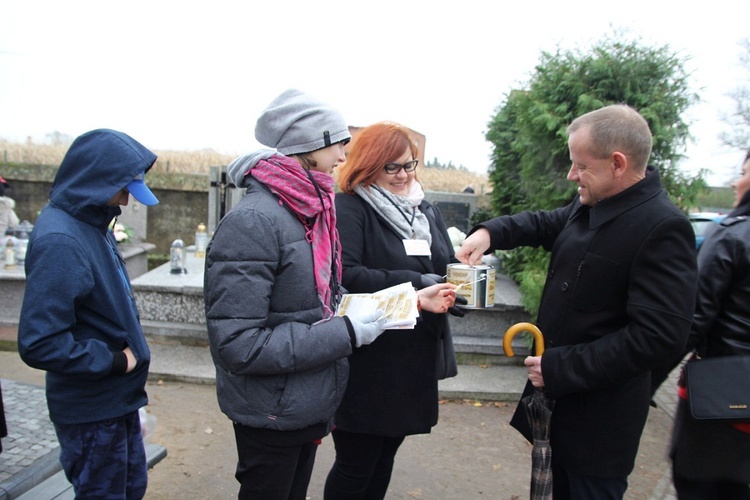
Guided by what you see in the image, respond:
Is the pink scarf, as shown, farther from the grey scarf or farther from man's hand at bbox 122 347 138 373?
man's hand at bbox 122 347 138 373

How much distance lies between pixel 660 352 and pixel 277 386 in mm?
1277

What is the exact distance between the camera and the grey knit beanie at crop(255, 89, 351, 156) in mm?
2066

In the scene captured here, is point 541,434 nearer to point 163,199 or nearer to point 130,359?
point 130,359

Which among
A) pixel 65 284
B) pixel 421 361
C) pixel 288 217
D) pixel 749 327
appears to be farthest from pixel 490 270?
pixel 65 284

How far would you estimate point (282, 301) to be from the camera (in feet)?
6.42

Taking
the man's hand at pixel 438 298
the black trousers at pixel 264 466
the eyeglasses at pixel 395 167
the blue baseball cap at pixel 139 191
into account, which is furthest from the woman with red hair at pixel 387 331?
the blue baseball cap at pixel 139 191

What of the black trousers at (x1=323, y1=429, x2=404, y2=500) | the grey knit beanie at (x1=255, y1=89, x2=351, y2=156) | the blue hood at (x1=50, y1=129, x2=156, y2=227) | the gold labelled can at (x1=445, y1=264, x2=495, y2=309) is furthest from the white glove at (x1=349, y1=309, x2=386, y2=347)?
the blue hood at (x1=50, y1=129, x2=156, y2=227)

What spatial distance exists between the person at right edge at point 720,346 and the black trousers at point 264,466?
1.61m

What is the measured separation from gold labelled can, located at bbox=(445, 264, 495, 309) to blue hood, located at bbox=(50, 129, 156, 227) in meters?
1.30

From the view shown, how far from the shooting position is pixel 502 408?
16.5ft

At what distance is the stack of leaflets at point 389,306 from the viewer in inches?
85.0

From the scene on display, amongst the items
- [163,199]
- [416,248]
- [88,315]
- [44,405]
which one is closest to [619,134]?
[416,248]

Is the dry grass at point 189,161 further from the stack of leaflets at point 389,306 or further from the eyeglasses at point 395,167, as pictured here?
the stack of leaflets at point 389,306

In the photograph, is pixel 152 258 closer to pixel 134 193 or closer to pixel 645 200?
pixel 134 193
